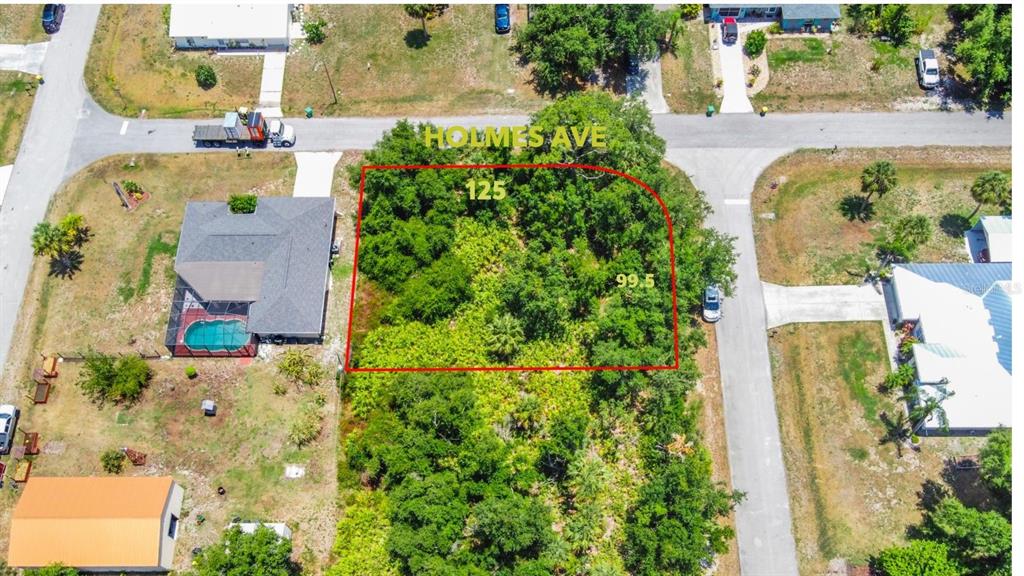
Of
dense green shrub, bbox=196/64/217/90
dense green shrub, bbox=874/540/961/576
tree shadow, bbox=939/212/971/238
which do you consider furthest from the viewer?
dense green shrub, bbox=196/64/217/90

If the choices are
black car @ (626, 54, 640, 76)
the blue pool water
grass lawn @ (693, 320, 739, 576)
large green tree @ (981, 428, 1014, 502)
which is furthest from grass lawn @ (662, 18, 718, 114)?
the blue pool water

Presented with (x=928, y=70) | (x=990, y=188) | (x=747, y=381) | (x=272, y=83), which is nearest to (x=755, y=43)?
(x=928, y=70)

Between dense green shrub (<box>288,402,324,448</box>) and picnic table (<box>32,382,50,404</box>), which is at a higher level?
picnic table (<box>32,382,50,404</box>)

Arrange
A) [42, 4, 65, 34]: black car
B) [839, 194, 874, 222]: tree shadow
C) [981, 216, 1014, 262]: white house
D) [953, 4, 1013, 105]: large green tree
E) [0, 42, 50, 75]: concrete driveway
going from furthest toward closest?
[42, 4, 65, 34]: black car < [0, 42, 50, 75]: concrete driveway < [953, 4, 1013, 105]: large green tree < [839, 194, 874, 222]: tree shadow < [981, 216, 1014, 262]: white house

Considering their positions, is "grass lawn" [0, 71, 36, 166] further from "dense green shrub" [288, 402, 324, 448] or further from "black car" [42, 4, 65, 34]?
"dense green shrub" [288, 402, 324, 448]

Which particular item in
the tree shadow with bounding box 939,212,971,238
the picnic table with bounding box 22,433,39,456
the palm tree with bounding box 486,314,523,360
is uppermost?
the tree shadow with bounding box 939,212,971,238

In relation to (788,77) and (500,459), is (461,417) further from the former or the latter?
(788,77)
